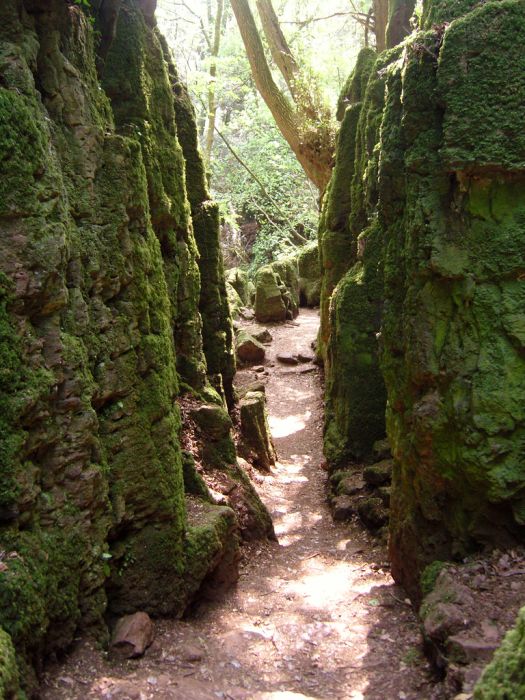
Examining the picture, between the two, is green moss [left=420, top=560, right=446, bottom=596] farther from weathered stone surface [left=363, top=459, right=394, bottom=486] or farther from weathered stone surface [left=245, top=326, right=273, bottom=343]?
weathered stone surface [left=245, top=326, right=273, bottom=343]

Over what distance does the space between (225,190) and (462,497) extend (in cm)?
2514

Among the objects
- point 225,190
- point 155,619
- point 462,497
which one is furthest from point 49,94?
point 225,190

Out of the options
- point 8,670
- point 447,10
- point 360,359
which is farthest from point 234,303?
point 8,670

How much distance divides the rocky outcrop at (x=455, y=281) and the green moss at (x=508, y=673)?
2.45m

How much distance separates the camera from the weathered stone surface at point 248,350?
16933mm

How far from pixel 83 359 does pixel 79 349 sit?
10cm

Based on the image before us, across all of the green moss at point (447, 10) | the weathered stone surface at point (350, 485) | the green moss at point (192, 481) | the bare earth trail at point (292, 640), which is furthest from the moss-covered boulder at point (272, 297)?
the green moss at point (447, 10)

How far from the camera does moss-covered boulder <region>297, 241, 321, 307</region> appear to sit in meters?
23.0

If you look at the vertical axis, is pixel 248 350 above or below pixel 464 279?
below

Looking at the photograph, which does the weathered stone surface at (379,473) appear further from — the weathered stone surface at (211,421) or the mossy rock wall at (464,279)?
the mossy rock wall at (464,279)

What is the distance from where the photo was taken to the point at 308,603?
6418 mm

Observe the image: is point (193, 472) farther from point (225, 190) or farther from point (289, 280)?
point (225, 190)

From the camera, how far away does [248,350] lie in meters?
17.0

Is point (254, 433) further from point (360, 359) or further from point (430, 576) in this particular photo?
point (430, 576)
